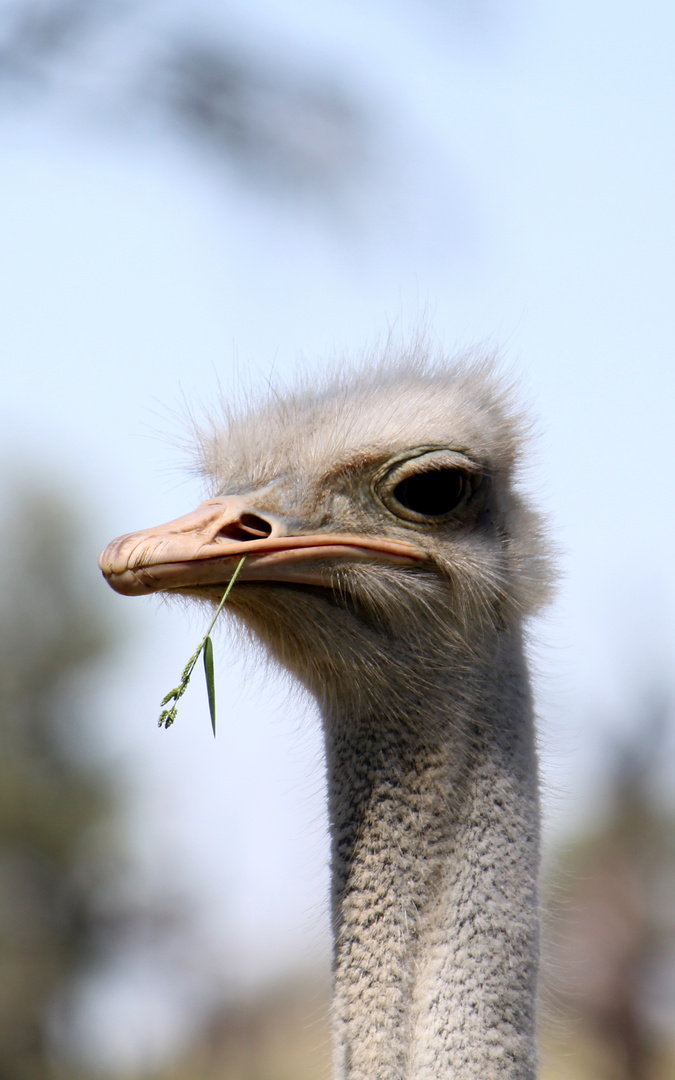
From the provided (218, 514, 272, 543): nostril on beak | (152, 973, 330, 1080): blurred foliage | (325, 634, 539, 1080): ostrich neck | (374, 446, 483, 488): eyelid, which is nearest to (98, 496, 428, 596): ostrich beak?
(218, 514, 272, 543): nostril on beak

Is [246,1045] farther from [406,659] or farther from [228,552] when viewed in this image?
[228,552]

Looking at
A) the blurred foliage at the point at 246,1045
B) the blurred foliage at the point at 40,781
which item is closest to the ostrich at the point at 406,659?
the blurred foliage at the point at 246,1045

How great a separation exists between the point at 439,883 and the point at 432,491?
0.80 meters

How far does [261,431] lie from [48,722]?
19389 mm

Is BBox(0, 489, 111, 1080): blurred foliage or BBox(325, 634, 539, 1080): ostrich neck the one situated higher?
BBox(325, 634, 539, 1080): ostrich neck

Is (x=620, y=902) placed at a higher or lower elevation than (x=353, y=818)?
lower

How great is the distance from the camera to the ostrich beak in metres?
2.28

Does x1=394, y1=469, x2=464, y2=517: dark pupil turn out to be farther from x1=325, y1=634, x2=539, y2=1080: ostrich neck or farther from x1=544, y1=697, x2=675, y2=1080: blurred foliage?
x1=544, y1=697, x2=675, y2=1080: blurred foliage

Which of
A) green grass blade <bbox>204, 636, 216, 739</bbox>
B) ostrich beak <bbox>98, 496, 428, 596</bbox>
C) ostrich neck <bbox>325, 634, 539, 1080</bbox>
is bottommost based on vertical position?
ostrich neck <bbox>325, 634, 539, 1080</bbox>

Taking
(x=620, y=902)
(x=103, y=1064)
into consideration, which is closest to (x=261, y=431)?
(x=103, y=1064)

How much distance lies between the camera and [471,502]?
271cm

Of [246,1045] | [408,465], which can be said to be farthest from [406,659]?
[246,1045]

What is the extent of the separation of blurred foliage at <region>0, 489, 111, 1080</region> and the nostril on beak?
15.7m

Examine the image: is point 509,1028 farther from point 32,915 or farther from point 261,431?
point 32,915
